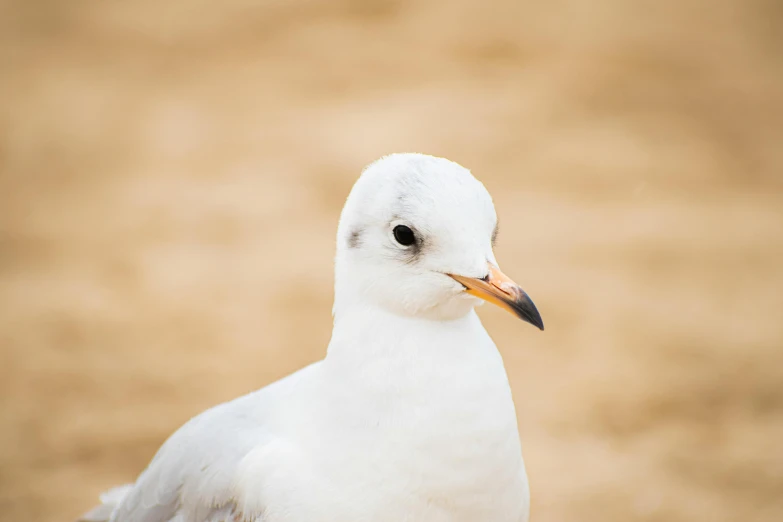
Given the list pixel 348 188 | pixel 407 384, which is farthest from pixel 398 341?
pixel 348 188

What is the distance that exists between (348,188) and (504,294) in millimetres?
4637

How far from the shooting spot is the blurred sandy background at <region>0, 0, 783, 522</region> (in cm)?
471

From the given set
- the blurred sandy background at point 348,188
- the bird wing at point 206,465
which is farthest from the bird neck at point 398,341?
the blurred sandy background at point 348,188

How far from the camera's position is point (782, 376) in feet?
16.4

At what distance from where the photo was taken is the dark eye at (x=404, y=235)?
234cm

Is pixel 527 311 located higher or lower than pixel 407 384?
higher

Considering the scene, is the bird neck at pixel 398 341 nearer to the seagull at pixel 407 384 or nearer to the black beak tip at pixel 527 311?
the seagull at pixel 407 384

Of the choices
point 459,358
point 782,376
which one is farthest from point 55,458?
→ point 782,376

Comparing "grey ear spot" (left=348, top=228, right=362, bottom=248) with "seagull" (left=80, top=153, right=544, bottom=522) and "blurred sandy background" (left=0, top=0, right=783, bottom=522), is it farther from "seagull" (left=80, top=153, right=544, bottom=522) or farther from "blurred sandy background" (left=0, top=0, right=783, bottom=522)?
"blurred sandy background" (left=0, top=0, right=783, bottom=522)

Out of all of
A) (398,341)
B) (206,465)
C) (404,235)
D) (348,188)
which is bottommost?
(206,465)

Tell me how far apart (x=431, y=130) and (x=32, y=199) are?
333cm

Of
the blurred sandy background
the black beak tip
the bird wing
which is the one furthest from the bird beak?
the blurred sandy background

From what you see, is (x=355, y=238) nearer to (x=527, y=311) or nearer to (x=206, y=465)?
(x=527, y=311)

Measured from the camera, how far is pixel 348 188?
6820 millimetres
